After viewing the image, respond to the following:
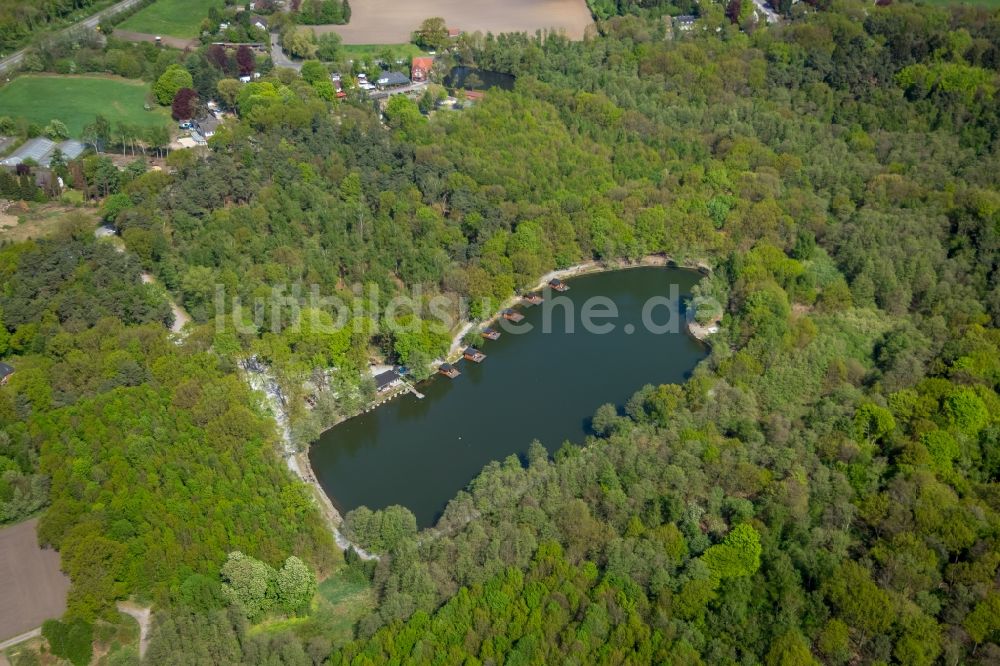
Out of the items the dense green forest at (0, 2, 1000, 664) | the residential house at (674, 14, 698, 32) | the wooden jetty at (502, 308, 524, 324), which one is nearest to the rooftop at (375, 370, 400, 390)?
the dense green forest at (0, 2, 1000, 664)

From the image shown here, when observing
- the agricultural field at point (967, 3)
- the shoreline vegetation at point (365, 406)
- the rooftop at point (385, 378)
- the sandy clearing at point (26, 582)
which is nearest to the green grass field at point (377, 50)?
the shoreline vegetation at point (365, 406)

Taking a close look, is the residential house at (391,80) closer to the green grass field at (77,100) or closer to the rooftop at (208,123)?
the rooftop at (208,123)

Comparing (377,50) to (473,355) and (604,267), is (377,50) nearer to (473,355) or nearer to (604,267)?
(604,267)

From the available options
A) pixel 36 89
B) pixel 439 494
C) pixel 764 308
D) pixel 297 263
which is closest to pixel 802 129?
pixel 764 308

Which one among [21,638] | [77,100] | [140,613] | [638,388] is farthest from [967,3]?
[21,638]

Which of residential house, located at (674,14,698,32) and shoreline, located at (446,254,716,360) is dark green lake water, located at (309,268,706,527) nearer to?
shoreline, located at (446,254,716,360)
